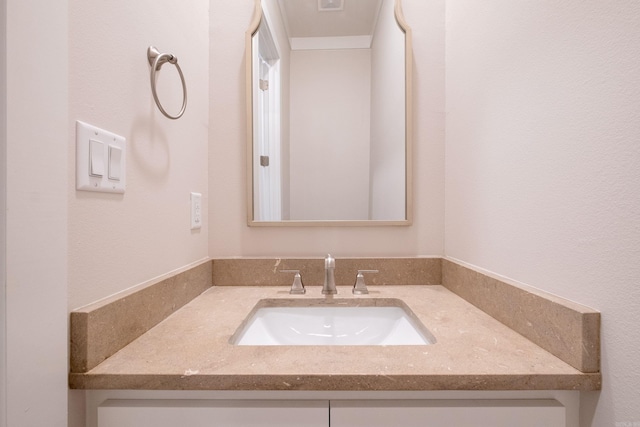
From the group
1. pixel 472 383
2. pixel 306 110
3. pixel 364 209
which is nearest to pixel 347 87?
pixel 306 110

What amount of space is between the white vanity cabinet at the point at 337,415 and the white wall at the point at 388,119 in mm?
687

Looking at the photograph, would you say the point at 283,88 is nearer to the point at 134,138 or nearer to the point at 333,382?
the point at 134,138

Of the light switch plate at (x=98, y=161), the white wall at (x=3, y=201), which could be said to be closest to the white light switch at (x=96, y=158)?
the light switch plate at (x=98, y=161)

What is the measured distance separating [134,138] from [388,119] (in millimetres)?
811

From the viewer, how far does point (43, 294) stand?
481 mm

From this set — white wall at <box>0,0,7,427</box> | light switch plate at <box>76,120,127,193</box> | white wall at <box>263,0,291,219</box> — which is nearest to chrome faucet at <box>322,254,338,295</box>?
white wall at <box>263,0,291,219</box>

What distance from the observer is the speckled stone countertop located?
1.75 ft

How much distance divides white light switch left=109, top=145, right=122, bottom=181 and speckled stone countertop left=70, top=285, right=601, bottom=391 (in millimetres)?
333

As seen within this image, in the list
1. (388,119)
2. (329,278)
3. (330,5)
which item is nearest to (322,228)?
(329,278)

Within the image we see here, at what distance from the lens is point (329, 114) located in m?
1.18

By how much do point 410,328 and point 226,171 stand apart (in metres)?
0.79

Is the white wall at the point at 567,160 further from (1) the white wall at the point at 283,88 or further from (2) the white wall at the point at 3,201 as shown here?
(2) the white wall at the point at 3,201

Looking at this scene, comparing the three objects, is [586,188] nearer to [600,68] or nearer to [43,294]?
[600,68]

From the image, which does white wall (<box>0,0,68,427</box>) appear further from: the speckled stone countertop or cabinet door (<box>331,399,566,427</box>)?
cabinet door (<box>331,399,566,427</box>)
